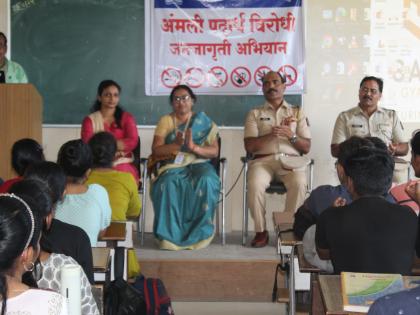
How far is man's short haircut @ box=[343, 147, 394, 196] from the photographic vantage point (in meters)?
2.54

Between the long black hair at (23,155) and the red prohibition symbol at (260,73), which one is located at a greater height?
the red prohibition symbol at (260,73)

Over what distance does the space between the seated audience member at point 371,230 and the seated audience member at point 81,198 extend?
113cm

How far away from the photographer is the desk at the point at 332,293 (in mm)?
1926

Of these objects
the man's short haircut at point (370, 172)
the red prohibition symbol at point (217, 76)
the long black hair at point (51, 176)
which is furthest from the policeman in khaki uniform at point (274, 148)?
the long black hair at point (51, 176)

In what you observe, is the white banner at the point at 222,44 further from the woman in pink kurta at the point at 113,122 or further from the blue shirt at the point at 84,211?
the blue shirt at the point at 84,211

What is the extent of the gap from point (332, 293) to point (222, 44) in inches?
163

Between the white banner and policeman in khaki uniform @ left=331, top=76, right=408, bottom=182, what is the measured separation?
55cm

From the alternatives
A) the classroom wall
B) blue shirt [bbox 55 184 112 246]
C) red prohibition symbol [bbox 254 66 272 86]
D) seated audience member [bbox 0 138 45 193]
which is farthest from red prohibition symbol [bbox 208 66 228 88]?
blue shirt [bbox 55 184 112 246]

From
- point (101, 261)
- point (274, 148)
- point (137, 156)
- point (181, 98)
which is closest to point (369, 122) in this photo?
point (274, 148)

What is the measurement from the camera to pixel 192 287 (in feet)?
15.0

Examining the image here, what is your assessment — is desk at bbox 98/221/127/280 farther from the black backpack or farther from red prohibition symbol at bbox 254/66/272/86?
red prohibition symbol at bbox 254/66/272/86

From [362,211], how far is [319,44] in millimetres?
3673

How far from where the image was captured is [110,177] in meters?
3.89

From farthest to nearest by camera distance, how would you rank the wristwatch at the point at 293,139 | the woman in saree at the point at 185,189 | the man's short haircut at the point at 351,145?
the wristwatch at the point at 293,139
the woman in saree at the point at 185,189
the man's short haircut at the point at 351,145
